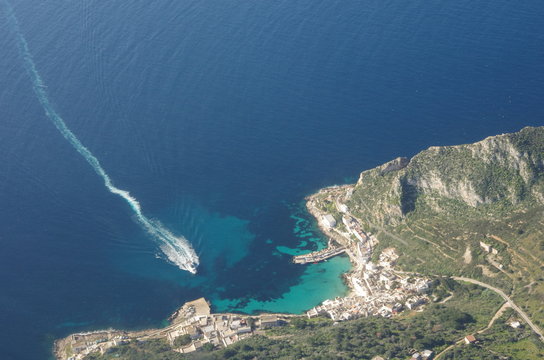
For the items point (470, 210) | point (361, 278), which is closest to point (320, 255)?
point (361, 278)

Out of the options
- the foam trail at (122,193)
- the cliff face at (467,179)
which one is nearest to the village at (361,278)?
the cliff face at (467,179)

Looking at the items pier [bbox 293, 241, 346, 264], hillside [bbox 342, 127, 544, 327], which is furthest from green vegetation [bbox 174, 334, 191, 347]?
hillside [bbox 342, 127, 544, 327]

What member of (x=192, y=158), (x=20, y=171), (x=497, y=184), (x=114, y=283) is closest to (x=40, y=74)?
(x=20, y=171)

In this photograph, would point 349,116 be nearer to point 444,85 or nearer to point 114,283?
point 444,85

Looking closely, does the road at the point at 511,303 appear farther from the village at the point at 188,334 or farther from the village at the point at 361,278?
the village at the point at 188,334

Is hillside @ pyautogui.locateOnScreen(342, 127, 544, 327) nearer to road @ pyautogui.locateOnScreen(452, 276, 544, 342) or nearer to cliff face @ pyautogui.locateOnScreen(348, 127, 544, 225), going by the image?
cliff face @ pyautogui.locateOnScreen(348, 127, 544, 225)

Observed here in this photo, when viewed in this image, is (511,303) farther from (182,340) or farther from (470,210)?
(182,340)
